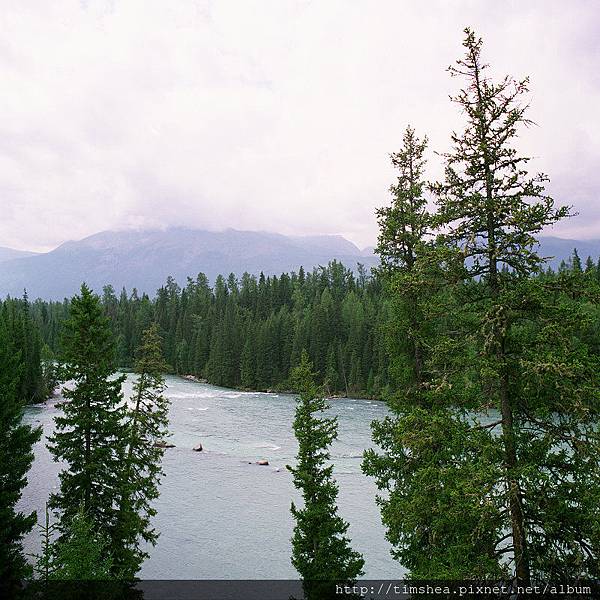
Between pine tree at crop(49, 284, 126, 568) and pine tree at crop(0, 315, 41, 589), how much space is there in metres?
1.11

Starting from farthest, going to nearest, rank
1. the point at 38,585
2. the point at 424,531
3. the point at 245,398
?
the point at 245,398, the point at 38,585, the point at 424,531

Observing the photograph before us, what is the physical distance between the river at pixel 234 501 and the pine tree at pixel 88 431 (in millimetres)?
8701

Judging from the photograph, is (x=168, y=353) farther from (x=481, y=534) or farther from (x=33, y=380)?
(x=481, y=534)

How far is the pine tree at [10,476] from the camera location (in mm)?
15795

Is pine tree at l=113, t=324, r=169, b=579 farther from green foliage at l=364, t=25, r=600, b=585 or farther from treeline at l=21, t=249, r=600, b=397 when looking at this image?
treeline at l=21, t=249, r=600, b=397

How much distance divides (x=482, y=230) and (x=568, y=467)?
186 inches

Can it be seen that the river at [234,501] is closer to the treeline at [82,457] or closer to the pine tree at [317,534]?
the pine tree at [317,534]

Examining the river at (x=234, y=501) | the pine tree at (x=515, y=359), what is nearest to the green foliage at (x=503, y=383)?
the pine tree at (x=515, y=359)

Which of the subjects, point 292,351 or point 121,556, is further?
point 292,351

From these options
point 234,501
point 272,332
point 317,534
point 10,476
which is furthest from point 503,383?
point 272,332

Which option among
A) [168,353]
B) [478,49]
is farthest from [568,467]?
[168,353]

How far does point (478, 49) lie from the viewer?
10172 mm

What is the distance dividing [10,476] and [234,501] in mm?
18028

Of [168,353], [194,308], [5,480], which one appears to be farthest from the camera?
[194,308]
